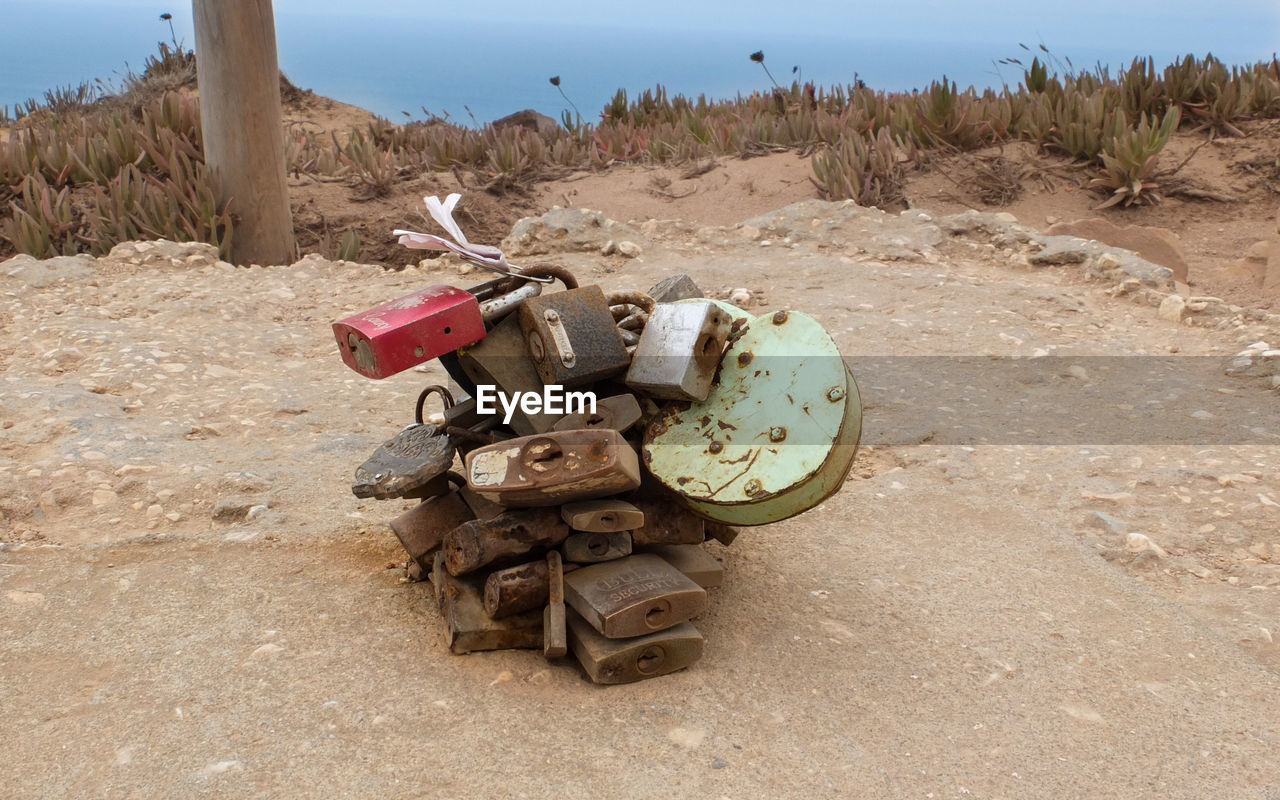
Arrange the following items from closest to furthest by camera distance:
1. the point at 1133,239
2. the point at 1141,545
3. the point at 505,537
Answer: the point at 505,537, the point at 1141,545, the point at 1133,239

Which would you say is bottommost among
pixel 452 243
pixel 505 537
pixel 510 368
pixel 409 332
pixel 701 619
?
pixel 701 619

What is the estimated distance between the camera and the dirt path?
182cm

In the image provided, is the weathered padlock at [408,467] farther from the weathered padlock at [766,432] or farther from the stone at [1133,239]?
the stone at [1133,239]

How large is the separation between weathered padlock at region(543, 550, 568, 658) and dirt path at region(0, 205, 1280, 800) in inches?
2.9

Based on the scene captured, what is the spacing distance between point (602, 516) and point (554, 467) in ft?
0.49

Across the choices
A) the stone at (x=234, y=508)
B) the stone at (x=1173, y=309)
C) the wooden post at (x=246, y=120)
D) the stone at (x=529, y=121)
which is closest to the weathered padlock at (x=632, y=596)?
the stone at (x=234, y=508)

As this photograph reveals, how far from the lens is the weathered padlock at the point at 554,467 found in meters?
2.03

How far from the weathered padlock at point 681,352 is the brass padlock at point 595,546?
33 cm

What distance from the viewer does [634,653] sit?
2045mm

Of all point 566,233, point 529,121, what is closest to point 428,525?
point 566,233

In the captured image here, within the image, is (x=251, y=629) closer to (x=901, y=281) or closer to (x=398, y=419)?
(x=398, y=419)

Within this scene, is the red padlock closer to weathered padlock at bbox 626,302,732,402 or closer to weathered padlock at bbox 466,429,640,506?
weathered padlock at bbox 466,429,640,506

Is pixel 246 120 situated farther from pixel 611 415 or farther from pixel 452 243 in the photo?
pixel 611 415

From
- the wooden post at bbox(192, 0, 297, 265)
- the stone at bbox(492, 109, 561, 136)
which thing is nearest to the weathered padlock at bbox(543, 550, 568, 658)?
the wooden post at bbox(192, 0, 297, 265)
